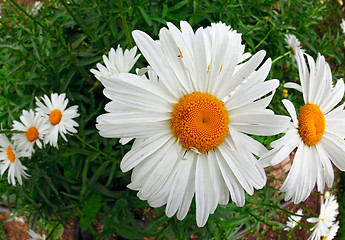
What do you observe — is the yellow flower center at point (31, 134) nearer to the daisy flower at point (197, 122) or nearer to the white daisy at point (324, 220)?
the daisy flower at point (197, 122)

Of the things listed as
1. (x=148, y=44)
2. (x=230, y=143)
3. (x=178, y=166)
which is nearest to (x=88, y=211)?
(x=178, y=166)

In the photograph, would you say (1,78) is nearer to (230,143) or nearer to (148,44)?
(148,44)

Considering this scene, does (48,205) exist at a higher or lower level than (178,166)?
lower

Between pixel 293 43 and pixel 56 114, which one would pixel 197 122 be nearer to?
pixel 56 114

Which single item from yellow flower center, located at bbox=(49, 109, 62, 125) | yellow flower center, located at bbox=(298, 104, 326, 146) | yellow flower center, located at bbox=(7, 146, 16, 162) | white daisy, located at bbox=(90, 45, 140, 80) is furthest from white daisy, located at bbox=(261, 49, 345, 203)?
yellow flower center, located at bbox=(7, 146, 16, 162)

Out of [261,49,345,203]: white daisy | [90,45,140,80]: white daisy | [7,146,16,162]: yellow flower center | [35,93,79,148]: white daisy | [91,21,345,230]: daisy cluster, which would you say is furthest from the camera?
[7,146,16,162]: yellow flower center

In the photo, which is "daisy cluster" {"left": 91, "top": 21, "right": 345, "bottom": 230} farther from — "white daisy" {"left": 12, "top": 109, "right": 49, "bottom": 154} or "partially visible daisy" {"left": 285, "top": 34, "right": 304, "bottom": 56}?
"partially visible daisy" {"left": 285, "top": 34, "right": 304, "bottom": 56}

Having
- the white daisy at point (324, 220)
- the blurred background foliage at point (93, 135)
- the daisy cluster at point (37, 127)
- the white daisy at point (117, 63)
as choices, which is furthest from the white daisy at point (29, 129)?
the white daisy at point (324, 220)
